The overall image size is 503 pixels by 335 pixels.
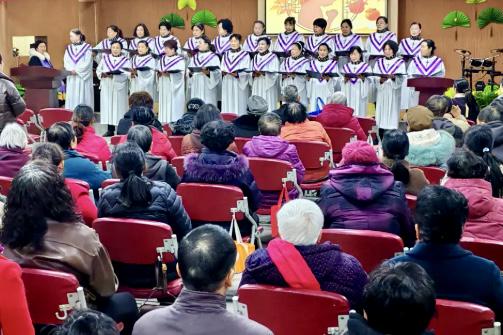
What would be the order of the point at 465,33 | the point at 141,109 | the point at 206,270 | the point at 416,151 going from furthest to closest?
the point at 465,33 → the point at 141,109 → the point at 416,151 → the point at 206,270

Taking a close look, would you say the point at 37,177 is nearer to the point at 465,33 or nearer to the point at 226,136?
the point at 226,136

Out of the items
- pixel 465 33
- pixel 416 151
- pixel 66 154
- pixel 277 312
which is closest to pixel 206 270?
pixel 277 312

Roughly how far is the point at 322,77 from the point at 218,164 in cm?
743

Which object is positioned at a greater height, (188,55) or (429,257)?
(188,55)

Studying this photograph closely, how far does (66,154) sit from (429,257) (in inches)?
128

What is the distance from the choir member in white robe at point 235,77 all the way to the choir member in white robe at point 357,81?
1668 millimetres

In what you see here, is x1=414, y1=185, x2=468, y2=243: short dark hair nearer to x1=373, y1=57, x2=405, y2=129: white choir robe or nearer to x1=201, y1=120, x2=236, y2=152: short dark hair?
x1=201, y1=120, x2=236, y2=152: short dark hair

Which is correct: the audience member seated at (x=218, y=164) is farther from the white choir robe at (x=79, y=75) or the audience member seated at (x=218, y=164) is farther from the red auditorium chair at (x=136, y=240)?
the white choir robe at (x=79, y=75)

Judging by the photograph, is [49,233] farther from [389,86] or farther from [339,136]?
[389,86]

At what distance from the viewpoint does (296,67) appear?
1299 cm

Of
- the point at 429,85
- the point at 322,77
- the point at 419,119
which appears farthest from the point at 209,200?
the point at 322,77

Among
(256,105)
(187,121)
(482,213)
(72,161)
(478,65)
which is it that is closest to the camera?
(482,213)

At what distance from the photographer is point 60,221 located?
3.62 meters

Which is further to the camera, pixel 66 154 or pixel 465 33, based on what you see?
pixel 465 33
